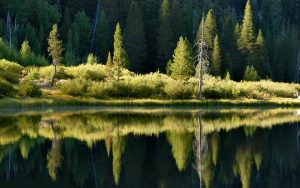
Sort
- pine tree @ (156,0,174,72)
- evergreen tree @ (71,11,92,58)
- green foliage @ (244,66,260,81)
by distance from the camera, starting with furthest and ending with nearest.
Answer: evergreen tree @ (71,11,92,58), pine tree @ (156,0,174,72), green foliage @ (244,66,260,81)

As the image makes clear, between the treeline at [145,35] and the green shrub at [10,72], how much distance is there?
65.2ft

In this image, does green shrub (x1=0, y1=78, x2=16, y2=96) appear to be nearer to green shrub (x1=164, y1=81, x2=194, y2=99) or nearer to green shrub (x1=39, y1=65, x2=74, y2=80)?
green shrub (x1=39, y1=65, x2=74, y2=80)

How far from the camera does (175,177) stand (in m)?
14.9

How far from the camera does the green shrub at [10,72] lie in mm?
51250

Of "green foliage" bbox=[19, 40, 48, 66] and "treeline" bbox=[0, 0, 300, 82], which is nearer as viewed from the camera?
"green foliage" bbox=[19, 40, 48, 66]

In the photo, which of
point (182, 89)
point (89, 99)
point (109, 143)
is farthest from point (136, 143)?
point (182, 89)

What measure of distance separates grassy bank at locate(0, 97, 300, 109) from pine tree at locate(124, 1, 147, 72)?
32792 mm

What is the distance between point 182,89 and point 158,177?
123 feet

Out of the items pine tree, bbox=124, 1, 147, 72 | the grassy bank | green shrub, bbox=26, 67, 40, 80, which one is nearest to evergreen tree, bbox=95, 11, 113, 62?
pine tree, bbox=124, 1, 147, 72

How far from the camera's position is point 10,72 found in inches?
2090

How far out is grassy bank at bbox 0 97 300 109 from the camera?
42.6 m

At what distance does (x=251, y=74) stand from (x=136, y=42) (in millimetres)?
19360

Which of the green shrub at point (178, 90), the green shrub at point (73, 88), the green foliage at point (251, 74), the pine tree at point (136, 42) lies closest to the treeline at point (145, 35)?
the pine tree at point (136, 42)

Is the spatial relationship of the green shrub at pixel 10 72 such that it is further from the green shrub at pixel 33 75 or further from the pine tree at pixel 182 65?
the pine tree at pixel 182 65
